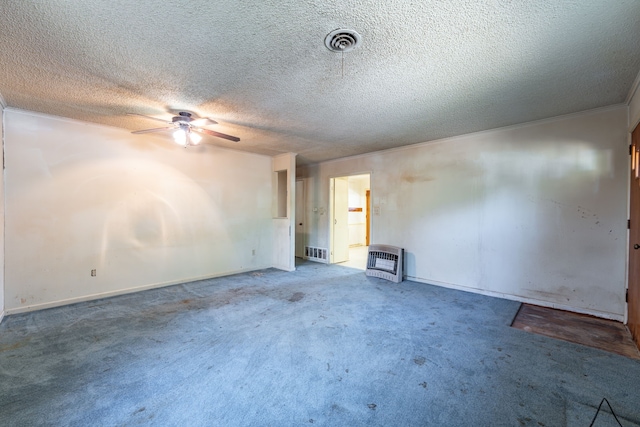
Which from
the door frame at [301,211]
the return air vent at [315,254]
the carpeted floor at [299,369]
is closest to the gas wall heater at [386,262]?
the carpeted floor at [299,369]

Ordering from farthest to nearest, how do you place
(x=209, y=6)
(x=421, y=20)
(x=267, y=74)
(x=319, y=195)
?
(x=319, y=195) < (x=267, y=74) < (x=421, y=20) < (x=209, y=6)

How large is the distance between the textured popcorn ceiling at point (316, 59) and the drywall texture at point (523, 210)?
1.46 feet

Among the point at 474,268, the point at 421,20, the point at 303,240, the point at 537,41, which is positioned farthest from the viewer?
the point at 303,240

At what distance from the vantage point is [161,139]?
4.26 m

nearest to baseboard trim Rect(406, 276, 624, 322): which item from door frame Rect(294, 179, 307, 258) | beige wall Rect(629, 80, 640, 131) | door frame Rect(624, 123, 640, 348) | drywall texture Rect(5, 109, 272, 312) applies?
door frame Rect(624, 123, 640, 348)

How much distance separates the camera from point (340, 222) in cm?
636

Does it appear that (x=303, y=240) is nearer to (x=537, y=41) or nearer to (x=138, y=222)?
(x=138, y=222)

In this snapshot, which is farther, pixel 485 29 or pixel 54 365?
pixel 54 365

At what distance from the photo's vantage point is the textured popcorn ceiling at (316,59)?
159cm

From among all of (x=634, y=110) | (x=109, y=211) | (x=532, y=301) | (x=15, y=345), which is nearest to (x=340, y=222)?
(x=532, y=301)

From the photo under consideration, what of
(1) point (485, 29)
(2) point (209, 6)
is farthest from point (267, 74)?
(1) point (485, 29)

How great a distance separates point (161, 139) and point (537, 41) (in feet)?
15.5

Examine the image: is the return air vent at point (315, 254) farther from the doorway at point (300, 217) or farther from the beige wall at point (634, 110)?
the beige wall at point (634, 110)

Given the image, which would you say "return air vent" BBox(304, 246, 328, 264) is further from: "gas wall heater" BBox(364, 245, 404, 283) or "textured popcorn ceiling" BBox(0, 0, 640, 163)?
"textured popcorn ceiling" BBox(0, 0, 640, 163)
